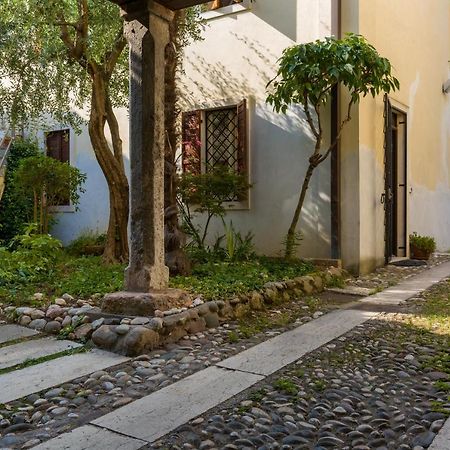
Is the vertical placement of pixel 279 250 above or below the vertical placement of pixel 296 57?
below

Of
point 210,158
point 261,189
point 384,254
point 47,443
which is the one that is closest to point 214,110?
point 210,158

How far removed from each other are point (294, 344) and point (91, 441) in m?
1.78

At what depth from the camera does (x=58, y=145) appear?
991 centimetres

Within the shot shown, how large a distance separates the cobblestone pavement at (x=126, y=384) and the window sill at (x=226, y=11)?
15.9 ft

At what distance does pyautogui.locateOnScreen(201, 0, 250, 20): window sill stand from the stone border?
4.45 meters

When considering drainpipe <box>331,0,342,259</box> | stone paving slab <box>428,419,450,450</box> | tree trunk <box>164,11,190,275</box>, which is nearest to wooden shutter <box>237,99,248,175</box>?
drainpipe <box>331,0,342,259</box>

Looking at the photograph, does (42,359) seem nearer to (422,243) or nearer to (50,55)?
(50,55)

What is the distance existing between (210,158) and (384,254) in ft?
9.76

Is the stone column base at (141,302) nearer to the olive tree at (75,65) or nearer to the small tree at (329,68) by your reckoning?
the olive tree at (75,65)

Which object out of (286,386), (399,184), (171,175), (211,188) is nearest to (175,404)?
(286,386)

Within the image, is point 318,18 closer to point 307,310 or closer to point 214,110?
point 214,110

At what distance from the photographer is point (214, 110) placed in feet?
25.0

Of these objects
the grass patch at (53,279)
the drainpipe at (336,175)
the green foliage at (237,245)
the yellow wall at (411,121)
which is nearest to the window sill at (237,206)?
the green foliage at (237,245)

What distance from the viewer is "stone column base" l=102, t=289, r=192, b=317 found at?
367 centimetres
